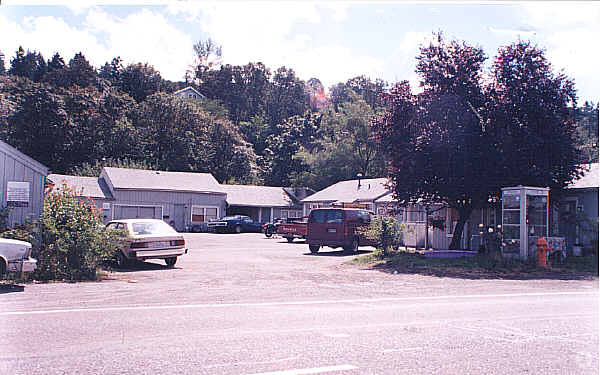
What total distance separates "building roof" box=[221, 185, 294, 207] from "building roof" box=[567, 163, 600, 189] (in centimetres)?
3662

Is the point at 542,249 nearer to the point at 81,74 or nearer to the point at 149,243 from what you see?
the point at 149,243

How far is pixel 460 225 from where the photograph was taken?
26.2 meters

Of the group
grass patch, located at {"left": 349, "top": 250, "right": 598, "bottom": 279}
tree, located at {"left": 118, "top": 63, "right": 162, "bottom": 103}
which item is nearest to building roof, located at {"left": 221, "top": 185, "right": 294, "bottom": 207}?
tree, located at {"left": 118, "top": 63, "right": 162, "bottom": 103}

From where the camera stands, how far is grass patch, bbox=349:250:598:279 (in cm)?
1848

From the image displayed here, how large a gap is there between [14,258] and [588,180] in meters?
21.9

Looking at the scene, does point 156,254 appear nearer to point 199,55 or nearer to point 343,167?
point 343,167

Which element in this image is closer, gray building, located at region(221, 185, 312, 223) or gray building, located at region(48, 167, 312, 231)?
gray building, located at region(48, 167, 312, 231)

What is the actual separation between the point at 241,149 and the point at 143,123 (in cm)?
1189

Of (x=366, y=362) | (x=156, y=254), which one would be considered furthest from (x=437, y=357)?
(x=156, y=254)

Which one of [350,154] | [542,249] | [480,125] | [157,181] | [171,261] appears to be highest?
[350,154]

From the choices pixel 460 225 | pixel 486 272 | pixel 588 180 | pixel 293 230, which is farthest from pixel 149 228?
pixel 588 180

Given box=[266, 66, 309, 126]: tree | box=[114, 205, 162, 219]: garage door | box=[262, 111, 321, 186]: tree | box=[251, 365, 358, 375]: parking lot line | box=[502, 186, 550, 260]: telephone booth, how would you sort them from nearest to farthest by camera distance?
box=[251, 365, 358, 375]: parking lot line, box=[502, 186, 550, 260]: telephone booth, box=[114, 205, 162, 219]: garage door, box=[262, 111, 321, 186]: tree, box=[266, 66, 309, 126]: tree

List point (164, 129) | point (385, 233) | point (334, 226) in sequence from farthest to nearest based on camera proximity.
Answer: point (164, 129), point (334, 226), point (385, 233)

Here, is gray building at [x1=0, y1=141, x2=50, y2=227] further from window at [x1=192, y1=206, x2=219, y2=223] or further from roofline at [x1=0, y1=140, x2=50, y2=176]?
window at [x1=192, y1=206, x2=219, y2=223]
